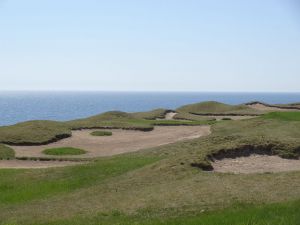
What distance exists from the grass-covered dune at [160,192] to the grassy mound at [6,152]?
7.43 metres

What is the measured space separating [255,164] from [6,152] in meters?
21.9

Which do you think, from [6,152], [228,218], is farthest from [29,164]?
[228,218]

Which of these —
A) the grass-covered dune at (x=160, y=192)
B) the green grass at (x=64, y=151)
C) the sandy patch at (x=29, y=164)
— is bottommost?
the sandy patch at (x=29, y=164)

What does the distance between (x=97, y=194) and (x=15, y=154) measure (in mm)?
19504

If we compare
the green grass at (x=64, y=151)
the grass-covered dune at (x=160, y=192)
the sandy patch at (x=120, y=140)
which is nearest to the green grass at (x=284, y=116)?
the sandy patch at (x=120, y=140)

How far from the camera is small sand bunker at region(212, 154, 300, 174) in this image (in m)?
26.2

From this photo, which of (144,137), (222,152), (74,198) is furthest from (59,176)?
(144,137)

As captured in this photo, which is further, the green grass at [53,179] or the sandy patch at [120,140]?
the sandy patch at [120,140]

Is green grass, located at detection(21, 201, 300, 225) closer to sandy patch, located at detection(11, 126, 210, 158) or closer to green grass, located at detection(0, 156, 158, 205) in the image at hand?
green grass, located at detection(0, 156, 158, 205)

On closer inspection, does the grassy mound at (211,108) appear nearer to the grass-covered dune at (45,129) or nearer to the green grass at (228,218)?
the grass-covered dune at (45,129)

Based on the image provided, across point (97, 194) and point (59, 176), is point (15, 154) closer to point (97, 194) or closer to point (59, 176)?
point (59, 176)

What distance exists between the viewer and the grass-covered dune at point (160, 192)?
17.0 metres

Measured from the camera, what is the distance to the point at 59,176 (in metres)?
29.3

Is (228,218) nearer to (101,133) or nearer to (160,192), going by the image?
(160,192)
